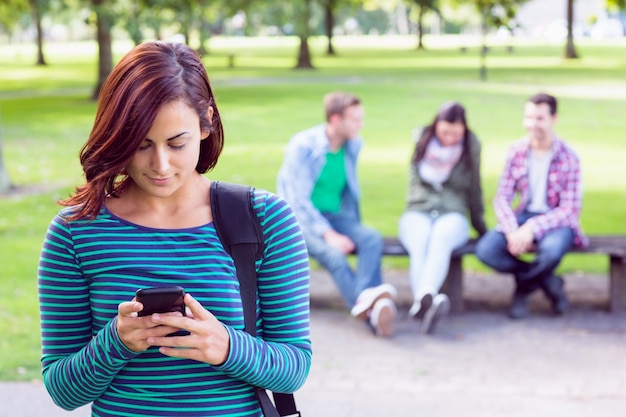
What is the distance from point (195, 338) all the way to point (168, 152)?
0.38 meters

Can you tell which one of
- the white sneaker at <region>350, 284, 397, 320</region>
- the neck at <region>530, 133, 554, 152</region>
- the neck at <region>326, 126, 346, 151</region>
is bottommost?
the white sneaker at <region>350, 284, 397, 320</region>

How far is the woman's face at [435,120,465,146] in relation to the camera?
8.08 m

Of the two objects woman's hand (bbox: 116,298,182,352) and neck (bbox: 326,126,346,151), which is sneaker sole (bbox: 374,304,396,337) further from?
woman's hand (bbox: 116,298,182,352)

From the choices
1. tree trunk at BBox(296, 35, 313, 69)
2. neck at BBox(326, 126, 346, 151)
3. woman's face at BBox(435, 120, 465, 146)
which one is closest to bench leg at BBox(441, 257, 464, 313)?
woman's face at BBox(435, 120, 465, 146)

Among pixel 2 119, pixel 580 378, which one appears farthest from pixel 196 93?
pixel 2 119

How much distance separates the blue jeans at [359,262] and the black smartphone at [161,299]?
5.70m

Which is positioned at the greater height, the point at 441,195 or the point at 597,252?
the point at 441,195

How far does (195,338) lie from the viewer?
2.04m

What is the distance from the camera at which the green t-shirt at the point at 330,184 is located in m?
8.15

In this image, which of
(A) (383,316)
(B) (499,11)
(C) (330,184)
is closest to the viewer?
(A) (383,316)

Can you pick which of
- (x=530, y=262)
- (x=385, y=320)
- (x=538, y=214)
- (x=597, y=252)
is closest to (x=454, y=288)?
(x=530, y=262)

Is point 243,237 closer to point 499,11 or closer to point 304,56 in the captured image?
point 499,11

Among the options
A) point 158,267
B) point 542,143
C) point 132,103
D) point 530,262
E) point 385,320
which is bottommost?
point 385,320

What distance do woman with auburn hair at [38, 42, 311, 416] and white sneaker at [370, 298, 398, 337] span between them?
503 cm
